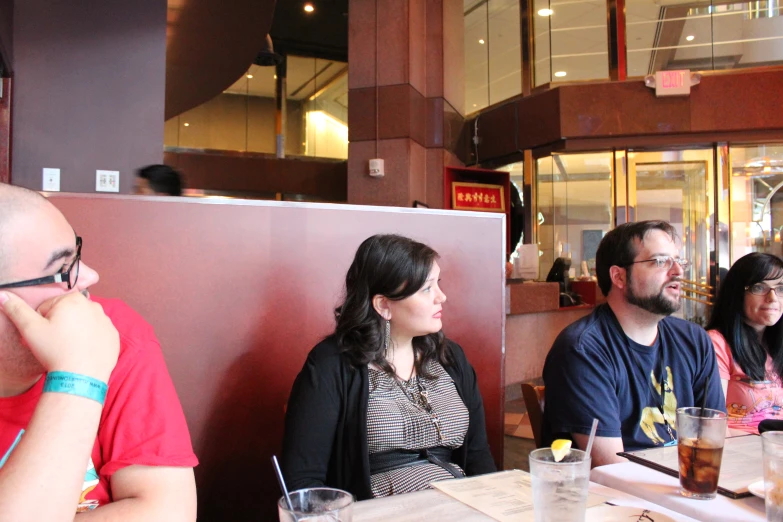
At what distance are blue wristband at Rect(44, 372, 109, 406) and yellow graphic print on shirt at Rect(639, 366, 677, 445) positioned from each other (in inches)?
59.1

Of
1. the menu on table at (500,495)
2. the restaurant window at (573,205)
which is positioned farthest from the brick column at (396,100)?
the menu on table at (500,495)

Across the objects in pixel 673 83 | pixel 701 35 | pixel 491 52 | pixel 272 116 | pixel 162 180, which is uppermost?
pixel 491 52

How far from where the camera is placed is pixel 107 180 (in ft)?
11.0

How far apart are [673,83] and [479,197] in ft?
8.93

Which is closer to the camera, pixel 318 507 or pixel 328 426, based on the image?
pixel 318 507

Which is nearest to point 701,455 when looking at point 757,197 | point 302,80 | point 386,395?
point 386,395

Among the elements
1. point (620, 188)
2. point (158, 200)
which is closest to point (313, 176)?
point (620, 188)

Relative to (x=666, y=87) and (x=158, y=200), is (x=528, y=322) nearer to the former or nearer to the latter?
(x=666, y=87)

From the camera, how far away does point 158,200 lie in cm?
191

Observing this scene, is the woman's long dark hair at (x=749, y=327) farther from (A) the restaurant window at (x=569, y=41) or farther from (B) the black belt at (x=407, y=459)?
(A) the restaurant window at (x=569, y=41)

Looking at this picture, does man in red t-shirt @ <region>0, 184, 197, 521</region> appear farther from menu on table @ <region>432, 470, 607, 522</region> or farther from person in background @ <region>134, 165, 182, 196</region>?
person in background @ <region>134, 165, 182, 196</region>

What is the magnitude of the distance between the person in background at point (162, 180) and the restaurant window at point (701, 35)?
6.26 m

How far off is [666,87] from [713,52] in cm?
95

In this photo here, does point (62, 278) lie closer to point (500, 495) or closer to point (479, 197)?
point (500, 495)
